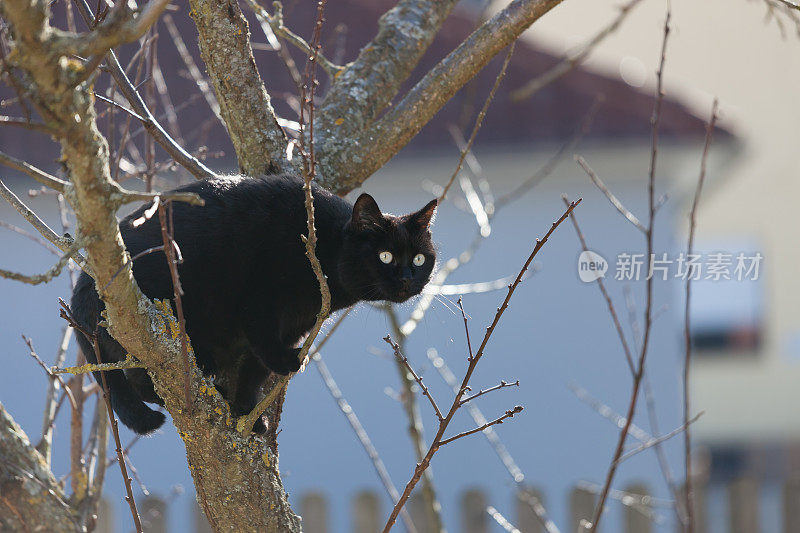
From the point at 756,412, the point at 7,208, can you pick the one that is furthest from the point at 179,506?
the point at 756,412

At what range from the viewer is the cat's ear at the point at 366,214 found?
208 cm

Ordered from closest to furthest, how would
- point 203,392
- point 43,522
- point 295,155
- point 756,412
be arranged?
point 203,392 < point 43,522 < point 295,155 < point 756,412

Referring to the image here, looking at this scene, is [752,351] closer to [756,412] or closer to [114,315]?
[756,412]

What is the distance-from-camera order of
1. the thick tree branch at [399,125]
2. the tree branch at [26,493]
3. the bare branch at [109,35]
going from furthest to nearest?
the thick tree branch at [399,125] → the tree branch at [26,493] → the bare branch at [109,35]

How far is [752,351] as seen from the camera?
10867mm

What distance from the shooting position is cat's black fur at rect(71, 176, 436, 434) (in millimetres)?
1928

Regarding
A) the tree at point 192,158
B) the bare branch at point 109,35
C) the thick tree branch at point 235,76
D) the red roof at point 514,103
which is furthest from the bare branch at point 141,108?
the red roof at point 514,103

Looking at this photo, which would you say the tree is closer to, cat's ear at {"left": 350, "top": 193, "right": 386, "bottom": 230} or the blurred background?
cat's ear at {"left": 350, "top": 193, "right": 386, "bottom": 230}

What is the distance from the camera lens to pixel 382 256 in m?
2.20

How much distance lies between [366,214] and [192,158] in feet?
1.48

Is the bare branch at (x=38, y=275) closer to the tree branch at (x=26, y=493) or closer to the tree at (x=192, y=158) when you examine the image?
the tree at (x=192, y=158)

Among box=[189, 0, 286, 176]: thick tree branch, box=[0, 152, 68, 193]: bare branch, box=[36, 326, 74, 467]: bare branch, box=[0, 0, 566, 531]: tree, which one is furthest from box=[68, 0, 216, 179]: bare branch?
Result: box=[0, 152, 68, 193]: bare branch

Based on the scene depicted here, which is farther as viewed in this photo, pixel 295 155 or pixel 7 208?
pixel 7 208

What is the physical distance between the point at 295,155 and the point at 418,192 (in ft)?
14.6
